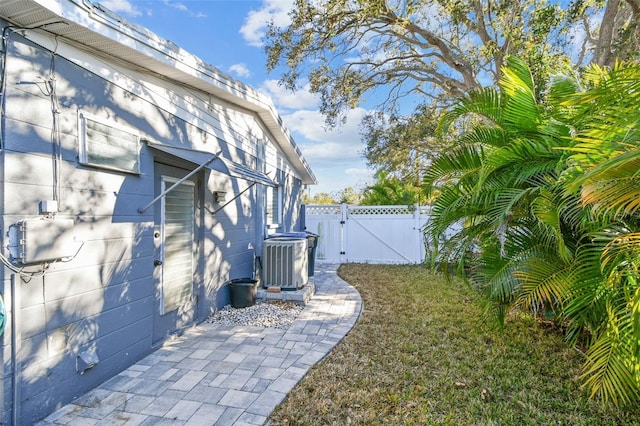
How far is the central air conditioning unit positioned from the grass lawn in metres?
1.64

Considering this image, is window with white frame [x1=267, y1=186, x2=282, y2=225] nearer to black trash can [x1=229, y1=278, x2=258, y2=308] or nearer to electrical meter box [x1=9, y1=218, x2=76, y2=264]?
black trash can [x1=229, y1=278, x2=258, y2=308]

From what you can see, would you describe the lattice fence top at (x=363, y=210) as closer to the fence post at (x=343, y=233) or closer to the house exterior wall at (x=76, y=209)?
the fence post at (x=343, y=233)

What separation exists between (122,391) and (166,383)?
38cm

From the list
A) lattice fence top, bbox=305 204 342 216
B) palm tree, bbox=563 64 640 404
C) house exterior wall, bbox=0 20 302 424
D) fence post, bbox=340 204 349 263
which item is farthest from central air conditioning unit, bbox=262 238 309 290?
lattice fence top, bbox=305 204 342 216

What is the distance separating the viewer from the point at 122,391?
10.8ft

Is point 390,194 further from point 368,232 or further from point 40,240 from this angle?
point 40,240

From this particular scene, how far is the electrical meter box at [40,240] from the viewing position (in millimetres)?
2590

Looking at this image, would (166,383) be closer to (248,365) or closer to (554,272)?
(248,365)

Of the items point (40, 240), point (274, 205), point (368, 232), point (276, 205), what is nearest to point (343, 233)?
point (368, 232)

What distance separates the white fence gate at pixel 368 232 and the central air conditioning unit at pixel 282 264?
5.50 m

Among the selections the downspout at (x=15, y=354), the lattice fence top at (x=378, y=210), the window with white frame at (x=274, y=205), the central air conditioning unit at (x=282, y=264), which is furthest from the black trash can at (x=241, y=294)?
the lattice fence top at (x=378, y=210)

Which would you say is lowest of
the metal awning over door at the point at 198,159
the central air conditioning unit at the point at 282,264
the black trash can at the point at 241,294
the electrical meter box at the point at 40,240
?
the black trash can at the point at 241,294

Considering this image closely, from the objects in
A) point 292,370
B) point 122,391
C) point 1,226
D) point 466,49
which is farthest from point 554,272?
point 466,49

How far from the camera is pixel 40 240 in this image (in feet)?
8.88
